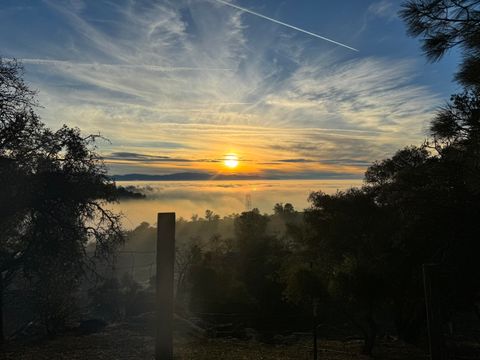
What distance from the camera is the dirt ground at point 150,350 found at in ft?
37.3

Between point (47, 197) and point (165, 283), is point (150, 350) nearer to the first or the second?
point (47, 197)

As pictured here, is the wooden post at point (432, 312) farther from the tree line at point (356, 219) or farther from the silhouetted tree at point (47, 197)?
the silhouetted tree at point (47, 197)

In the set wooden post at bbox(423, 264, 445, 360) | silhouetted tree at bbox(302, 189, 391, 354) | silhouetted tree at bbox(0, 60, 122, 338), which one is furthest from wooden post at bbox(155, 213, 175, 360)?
silhouetted tree at bbox(302, 189, 391, 354)

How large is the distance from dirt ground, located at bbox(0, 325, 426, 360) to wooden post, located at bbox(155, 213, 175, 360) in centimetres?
907

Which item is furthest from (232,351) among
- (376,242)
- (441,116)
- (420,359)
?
(441,116)

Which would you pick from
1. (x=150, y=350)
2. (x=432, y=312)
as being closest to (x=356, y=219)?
(x=150, y=350)

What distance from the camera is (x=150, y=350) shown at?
1280cm

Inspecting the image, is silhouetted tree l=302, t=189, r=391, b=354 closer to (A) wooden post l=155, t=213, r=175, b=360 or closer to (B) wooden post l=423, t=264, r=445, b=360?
(B) wooden post l=423, t=264, r=445, b=360

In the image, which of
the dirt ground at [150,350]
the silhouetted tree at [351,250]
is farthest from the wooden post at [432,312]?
the silhouetted tree at [351,250]

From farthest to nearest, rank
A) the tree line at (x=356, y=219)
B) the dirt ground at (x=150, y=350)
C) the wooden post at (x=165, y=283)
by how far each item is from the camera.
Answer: the dirt ground at (x=150, y=350) < the tree line at (x=356, y=219) < the wooden post at (x=165, y=283)

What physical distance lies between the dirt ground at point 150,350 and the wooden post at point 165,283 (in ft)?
29.7

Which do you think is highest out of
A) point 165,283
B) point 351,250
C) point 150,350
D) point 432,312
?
point 165,283

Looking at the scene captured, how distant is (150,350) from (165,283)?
1090cm

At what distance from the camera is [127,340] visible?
1498 cm
